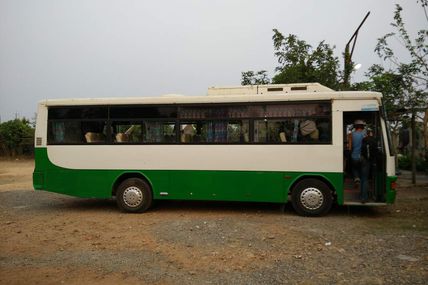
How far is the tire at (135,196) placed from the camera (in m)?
9.00

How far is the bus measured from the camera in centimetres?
813

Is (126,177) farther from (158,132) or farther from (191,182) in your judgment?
(191,182)

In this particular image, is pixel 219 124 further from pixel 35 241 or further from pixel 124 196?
pixel 35 241

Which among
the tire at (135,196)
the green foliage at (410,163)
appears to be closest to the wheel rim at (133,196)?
→ the tire at (135,196)

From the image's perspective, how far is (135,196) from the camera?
29.5 ft

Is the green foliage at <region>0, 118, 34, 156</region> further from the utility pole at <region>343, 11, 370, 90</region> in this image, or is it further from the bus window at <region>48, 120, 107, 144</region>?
the utility pole at <region>343, 11, 370, 90</region>

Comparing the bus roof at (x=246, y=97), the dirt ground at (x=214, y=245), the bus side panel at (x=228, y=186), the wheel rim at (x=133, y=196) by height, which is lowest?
the dirt ground at (x=214, y=245)

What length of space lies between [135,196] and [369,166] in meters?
5.41

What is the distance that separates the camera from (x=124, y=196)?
905 cm

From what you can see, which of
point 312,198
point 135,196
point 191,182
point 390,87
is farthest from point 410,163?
point 135,196

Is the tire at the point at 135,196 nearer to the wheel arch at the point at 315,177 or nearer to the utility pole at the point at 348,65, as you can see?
the wheel arch at the point at 315,177

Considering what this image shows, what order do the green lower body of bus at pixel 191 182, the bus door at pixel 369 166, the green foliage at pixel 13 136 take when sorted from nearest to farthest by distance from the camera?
the bus door at pixel 369 166, the green lower body of bus at pixel 191 182, the green foliage at pixel 13 136

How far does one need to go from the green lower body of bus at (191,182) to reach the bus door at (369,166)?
0.98 ft

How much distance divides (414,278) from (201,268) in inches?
108
